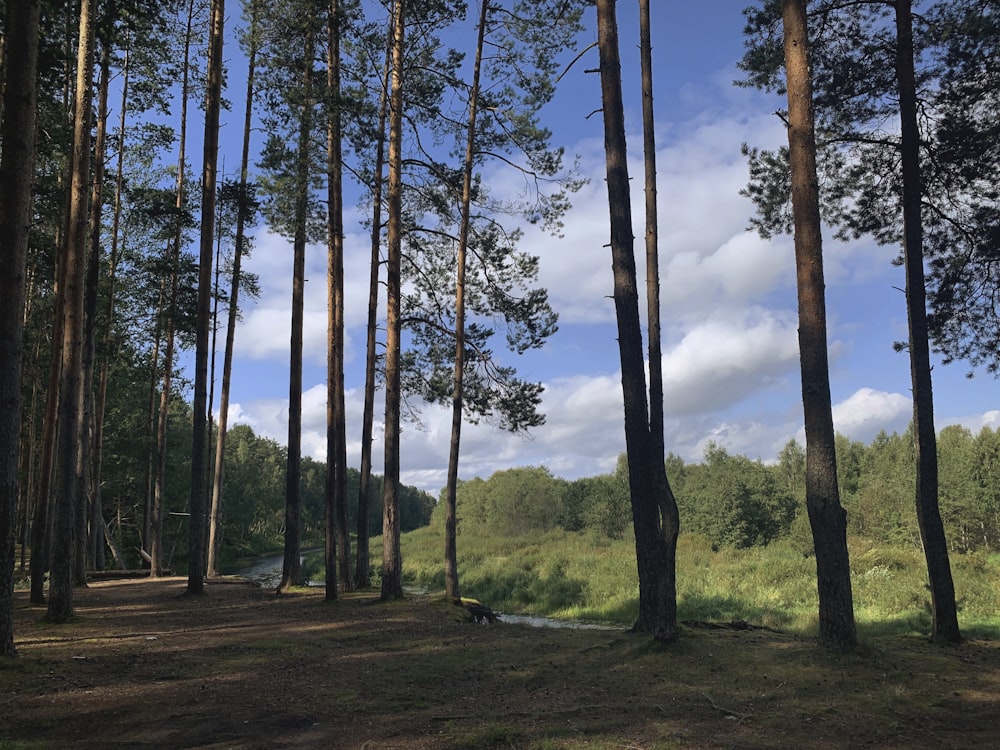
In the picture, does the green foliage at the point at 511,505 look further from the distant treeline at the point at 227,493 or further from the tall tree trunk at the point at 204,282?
the tall tree trunk at the point at 204,282

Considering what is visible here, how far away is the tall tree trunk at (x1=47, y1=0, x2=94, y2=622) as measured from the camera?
29.3ft

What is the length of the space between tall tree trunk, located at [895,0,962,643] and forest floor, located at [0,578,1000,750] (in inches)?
26.4

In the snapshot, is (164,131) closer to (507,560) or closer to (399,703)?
(399,703)

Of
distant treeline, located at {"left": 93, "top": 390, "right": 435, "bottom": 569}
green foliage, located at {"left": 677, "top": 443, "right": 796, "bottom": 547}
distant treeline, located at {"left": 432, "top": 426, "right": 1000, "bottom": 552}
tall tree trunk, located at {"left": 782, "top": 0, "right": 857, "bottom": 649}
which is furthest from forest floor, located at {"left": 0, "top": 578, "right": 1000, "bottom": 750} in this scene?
green foliage, located at {"left": 677, "top": 443, "right": 796, "bottom": 547}

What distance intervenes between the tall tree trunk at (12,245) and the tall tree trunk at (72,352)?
2738 mm

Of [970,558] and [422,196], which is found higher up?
[422,196]

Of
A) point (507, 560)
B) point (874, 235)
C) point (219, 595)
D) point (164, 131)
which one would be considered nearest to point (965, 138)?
point (874, 235)

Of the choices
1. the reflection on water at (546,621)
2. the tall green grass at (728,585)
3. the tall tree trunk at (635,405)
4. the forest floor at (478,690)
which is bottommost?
the reflection on water at (546,621)

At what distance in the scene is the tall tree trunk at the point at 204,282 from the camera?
13523 millimetres

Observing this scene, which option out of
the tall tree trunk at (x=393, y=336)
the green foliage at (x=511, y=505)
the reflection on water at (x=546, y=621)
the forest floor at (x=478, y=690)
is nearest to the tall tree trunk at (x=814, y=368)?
the forest floor at (x=478, y=690)

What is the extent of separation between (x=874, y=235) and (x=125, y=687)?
1257 centimetres

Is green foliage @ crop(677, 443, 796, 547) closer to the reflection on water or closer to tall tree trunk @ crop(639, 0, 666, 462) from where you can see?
the reflection on water

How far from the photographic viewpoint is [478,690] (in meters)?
6.02

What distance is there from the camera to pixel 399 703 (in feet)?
17.9
